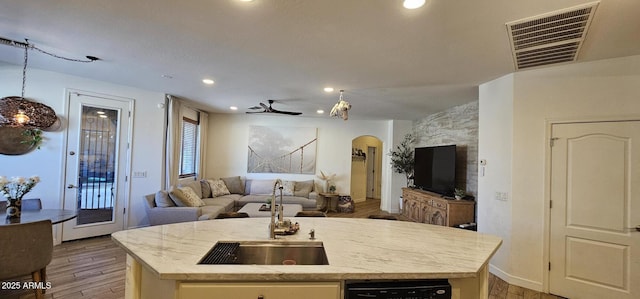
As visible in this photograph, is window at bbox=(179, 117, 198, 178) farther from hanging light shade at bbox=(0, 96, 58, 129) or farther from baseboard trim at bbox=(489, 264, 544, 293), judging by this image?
baseboard trim at bbox=(489, 264, 544, 293)

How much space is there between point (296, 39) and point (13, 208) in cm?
316

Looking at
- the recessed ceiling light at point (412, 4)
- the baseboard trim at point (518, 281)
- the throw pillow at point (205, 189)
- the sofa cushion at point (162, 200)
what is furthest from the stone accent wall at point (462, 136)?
the throw pillow at point (205, 189)

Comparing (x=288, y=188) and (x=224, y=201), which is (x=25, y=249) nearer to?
(x=224, y=201)

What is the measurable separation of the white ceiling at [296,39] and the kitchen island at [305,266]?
5.45ft

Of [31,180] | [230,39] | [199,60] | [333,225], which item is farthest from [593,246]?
[31,180]

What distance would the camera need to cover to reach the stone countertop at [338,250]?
1.30 meters

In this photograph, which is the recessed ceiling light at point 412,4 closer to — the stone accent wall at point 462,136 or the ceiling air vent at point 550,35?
the ceiling air vent at point 550,35

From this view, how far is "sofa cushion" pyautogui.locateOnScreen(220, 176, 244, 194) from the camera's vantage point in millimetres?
6570

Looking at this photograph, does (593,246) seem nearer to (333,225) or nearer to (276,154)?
(333,225)

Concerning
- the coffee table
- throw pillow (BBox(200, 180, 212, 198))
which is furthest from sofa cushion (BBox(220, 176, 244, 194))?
the coffee table

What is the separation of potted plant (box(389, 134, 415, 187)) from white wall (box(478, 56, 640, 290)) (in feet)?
10.4

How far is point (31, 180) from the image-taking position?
2.70 m

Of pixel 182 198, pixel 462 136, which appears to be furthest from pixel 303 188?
pixel 462 136

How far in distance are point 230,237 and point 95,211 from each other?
12.5ft
